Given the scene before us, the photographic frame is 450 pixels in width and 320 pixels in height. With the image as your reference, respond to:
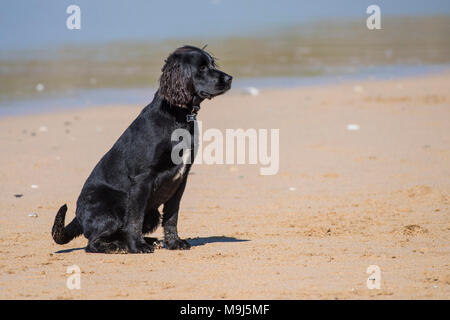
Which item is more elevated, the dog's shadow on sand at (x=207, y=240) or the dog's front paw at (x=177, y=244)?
the dog's front paw at (x=177, y=244)

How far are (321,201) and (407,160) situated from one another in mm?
2198

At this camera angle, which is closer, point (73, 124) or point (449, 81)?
point (73, 124)

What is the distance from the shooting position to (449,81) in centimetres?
1770

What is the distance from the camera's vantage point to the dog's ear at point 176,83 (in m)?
6.65

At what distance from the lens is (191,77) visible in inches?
267

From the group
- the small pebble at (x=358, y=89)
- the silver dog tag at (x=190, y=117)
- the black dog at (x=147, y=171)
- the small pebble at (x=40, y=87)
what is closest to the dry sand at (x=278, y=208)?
the black dog at (x=147, y=171)

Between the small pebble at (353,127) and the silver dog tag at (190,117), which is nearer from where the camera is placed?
the silver dog tag at (190,117)

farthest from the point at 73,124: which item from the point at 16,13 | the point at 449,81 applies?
the point at 16,13

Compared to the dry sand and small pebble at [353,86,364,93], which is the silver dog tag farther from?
small pebble at [353,86,364,93]

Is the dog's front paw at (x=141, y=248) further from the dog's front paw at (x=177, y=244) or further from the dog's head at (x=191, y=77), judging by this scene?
the dog's head at (x=191, y=77)

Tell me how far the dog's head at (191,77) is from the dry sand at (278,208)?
1335 millimetres

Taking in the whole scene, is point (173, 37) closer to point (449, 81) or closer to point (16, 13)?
point (16, 13)

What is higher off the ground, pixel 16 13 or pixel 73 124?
pixel 16 13

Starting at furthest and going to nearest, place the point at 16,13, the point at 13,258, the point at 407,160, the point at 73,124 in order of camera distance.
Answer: the point at 16,13 → the point at 73,124 → the point at 407,160 → the point at 13,258
